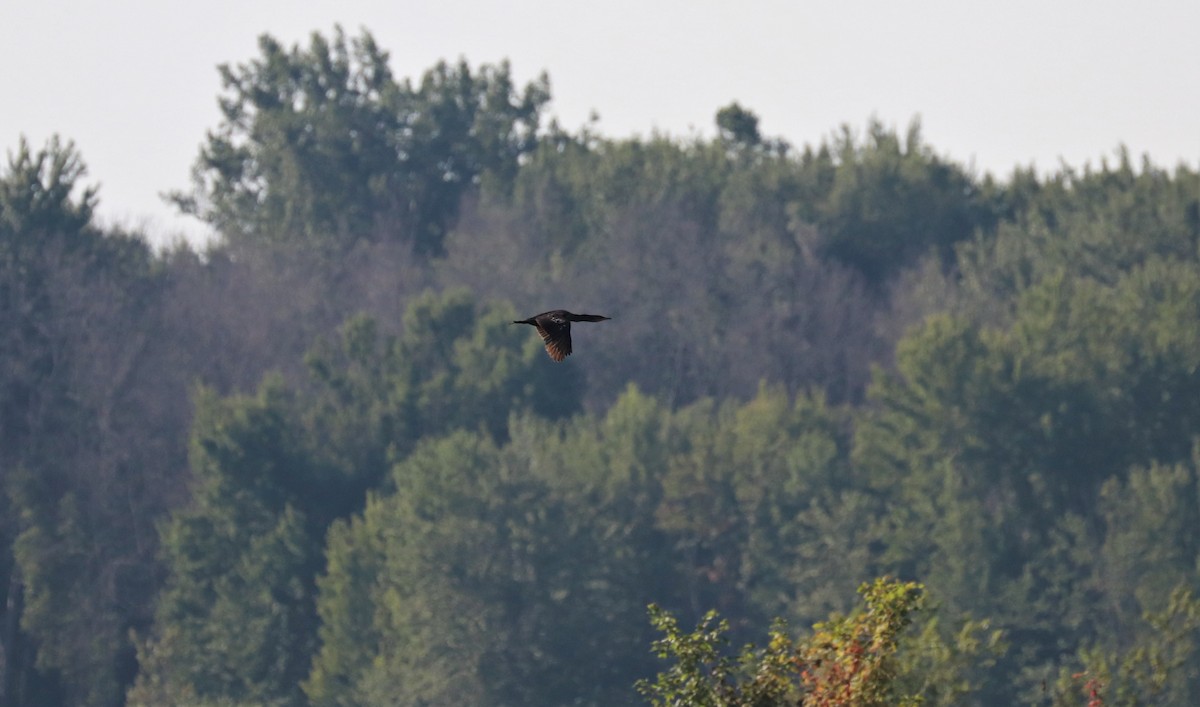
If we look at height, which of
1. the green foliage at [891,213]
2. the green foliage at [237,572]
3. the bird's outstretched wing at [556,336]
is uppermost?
the green foliage at [891,213]

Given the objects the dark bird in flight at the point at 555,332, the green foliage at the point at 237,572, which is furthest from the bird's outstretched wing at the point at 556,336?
the green foliage at the point at 237,572

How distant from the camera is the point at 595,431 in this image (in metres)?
65.1

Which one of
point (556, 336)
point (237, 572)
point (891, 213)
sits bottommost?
point (237, 572)

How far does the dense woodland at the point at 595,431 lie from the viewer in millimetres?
56719

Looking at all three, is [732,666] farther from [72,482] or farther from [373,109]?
[373,109]

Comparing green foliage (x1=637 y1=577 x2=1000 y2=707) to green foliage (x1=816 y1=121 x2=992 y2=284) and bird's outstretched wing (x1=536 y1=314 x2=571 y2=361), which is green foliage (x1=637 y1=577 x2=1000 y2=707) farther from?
green foliage (x1=816 y1=121 x2=992 y2=284)

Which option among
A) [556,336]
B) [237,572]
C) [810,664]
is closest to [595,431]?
[237,572]

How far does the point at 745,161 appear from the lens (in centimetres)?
8738

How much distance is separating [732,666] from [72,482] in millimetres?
48820

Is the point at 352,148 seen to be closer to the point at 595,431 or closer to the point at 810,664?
the point at 595,431

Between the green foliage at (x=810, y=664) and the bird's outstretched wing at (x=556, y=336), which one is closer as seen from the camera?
the bird's outstretched wing at (x=556, y=336)

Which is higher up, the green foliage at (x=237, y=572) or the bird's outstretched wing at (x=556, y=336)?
the bird's outstretched wing at (x=556, y=336)

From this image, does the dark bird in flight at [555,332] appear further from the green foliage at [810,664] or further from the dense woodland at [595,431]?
the dense woodland at [595,431]

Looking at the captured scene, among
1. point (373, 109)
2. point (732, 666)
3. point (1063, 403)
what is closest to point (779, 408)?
point (1063, 403)
